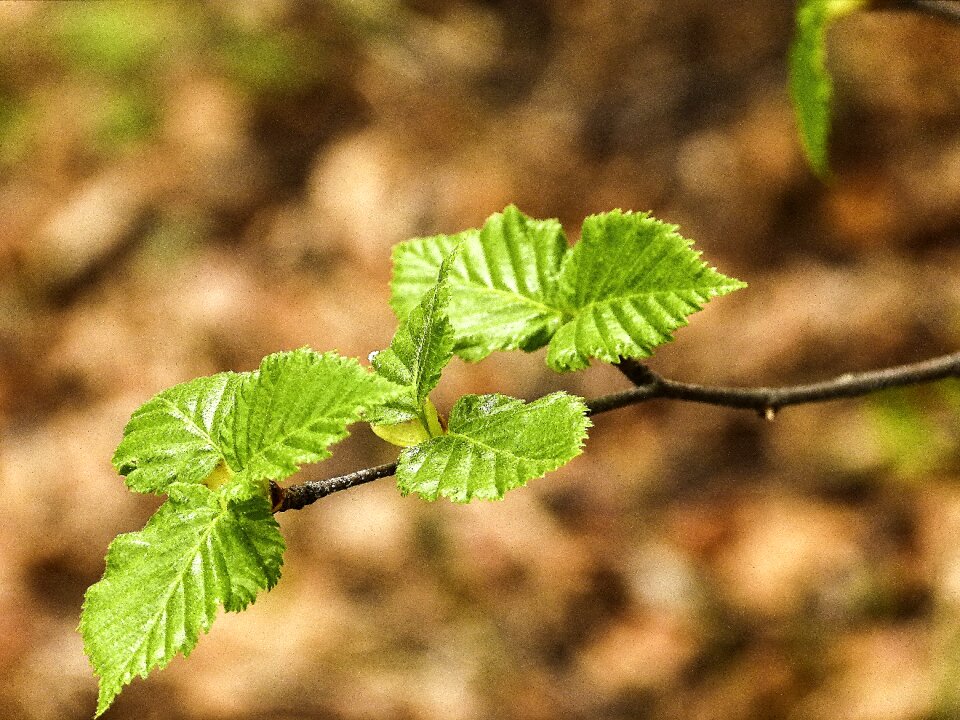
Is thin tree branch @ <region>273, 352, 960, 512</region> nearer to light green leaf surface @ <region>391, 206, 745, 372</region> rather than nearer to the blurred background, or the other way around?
light green leaf surface @ <region>391, 206, 745, 372</region>

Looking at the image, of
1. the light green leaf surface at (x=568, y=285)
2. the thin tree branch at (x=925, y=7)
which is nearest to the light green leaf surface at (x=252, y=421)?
the light green leaf surface at (x=568, y=285)

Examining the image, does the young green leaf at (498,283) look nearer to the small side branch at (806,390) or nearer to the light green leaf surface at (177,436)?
the small side branch at (806,390)

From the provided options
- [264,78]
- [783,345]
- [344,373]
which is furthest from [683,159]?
[344,373]

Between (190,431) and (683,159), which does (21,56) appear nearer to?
(683,159)

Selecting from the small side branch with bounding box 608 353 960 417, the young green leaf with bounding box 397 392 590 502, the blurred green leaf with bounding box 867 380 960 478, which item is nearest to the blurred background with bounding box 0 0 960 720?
the blurred green leaf with bounding box 867 380 960 478

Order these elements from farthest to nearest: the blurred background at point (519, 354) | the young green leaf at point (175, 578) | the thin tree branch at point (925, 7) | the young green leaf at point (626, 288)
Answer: the blurred background at point (519, 354), the thin tree branch at point (925, 7), the young green leaf at point (626, 288), the young green leaf at point (175, 578)

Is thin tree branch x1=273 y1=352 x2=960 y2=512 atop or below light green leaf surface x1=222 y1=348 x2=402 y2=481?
below
